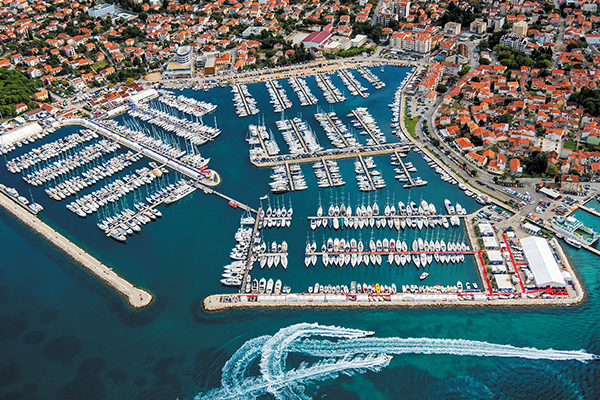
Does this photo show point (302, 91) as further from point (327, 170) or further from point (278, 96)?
point (327, 170)

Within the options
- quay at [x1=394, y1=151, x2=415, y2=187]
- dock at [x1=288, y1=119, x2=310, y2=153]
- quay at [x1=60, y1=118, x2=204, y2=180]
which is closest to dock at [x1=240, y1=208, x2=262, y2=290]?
quay at [x1=60, y1=118, x2=204, y2=180]

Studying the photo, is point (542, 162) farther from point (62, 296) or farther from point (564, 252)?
point (62, 296)

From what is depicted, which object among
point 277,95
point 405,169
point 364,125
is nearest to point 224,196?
point 405,169

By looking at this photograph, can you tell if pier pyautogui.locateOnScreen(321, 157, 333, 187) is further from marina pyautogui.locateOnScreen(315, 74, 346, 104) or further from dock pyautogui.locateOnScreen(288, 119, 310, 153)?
marina pyautogui.locateOnScreen(315, 74, 346, 104)

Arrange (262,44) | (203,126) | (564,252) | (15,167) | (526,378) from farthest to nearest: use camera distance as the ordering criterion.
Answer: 1. (262,44)
2. (203,126)
3. (15,167)
4. (564,252)
5. (526,378)

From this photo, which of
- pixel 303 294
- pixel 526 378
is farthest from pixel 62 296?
pixel 526 378

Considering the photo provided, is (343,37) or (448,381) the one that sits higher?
(343,37)
